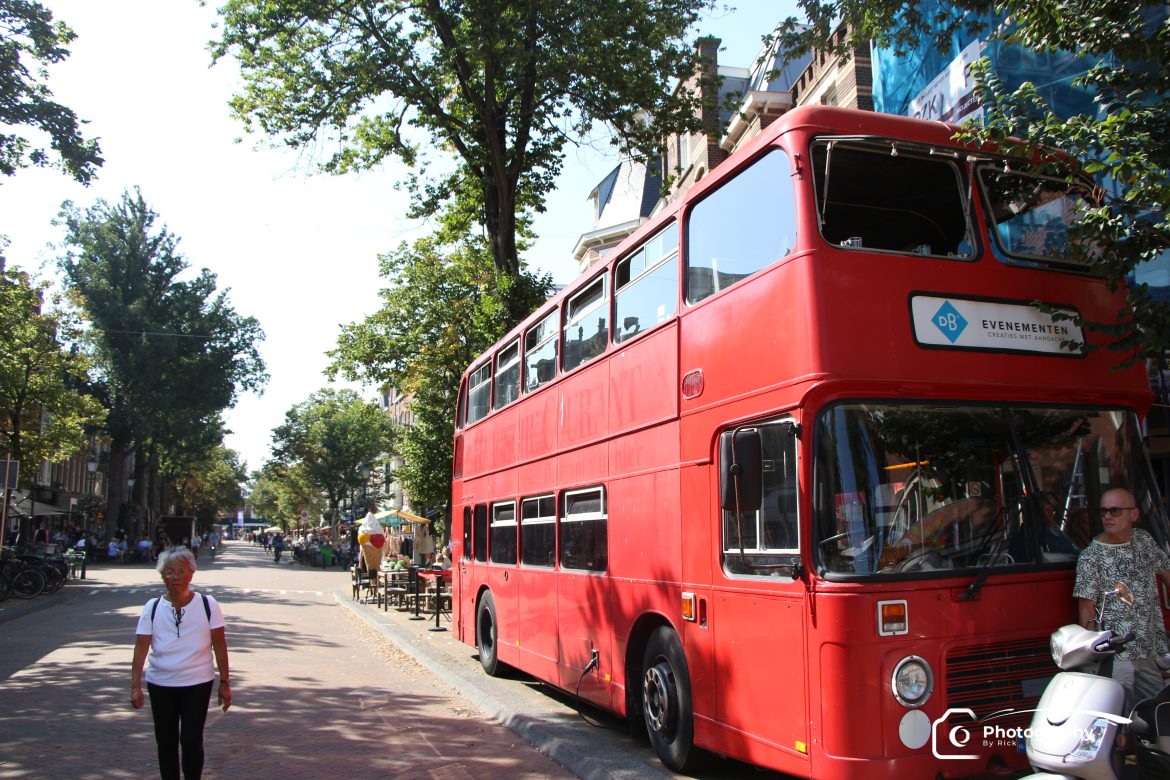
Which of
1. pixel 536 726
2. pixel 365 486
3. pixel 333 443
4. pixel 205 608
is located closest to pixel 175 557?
pixel 205 608

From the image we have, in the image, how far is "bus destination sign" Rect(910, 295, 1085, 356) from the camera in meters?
5.51

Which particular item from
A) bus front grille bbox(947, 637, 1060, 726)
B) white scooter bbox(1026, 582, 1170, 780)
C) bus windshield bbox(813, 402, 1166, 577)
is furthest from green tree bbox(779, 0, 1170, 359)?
white scooter bbox(1026, 582, 1170, 780)

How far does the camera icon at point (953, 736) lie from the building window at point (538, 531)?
5204mm

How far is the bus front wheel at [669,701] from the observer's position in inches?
259

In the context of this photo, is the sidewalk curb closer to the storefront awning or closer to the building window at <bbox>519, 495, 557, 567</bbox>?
the building window at <bbox>519, 495, 557, 567</bbox>

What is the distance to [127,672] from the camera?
11.8 metres

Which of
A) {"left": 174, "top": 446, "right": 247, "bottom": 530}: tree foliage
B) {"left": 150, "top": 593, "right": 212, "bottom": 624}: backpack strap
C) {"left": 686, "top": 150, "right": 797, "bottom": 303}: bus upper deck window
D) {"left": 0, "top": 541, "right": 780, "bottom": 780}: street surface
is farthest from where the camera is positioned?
{"left": 174, "top": 446, "right": 247, "bottom": 530}: tree foliage

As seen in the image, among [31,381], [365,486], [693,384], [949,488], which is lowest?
[949,488]

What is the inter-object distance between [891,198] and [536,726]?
535 cm

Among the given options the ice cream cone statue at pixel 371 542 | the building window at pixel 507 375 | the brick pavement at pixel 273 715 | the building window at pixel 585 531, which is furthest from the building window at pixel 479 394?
the ice cream cone statue at pixel 371 542

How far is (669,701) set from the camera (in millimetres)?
6816

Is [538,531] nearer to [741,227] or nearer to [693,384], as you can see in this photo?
[693,384]

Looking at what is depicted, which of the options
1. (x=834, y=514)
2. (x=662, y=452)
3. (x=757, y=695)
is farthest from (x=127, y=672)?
(x=834, y=514)

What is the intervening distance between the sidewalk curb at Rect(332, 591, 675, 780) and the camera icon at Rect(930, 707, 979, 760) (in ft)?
7.43
